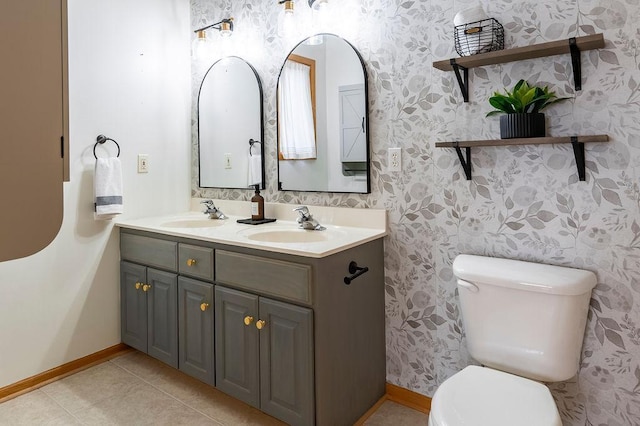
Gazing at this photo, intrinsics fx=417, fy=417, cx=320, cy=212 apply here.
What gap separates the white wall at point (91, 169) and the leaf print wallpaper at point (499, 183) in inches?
38.1

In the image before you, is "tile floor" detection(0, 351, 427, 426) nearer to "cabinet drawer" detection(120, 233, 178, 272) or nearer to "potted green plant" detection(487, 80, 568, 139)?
"cabinet drawer" detection(120, 233, 178, 272)

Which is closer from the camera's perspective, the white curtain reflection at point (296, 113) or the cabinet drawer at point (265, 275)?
the cabinet drawer at point (265, 275)

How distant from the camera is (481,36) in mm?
1637

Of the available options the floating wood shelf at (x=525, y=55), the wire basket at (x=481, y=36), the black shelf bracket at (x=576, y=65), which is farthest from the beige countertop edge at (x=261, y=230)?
the black shelf bracket at (x=576, y=65)

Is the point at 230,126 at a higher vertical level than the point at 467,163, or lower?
higher

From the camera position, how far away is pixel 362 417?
1.89 metres

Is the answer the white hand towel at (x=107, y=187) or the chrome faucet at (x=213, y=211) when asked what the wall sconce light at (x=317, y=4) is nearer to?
the chrome faucet at (x=213, y=211)

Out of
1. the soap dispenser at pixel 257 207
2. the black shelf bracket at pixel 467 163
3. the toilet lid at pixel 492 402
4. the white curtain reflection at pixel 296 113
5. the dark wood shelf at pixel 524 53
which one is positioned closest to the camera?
the toilet lid at pixel 492 402

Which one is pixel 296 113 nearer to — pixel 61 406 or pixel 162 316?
pixel 162 316

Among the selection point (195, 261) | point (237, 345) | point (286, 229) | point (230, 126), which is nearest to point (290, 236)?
point (286, 229)

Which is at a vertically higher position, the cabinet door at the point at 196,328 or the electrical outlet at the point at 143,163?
the electrical outlet at the point at 143,163

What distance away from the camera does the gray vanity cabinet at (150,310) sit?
7.17ft

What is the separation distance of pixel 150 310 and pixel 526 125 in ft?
6.78

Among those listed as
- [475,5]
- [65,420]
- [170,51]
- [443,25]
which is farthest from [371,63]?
[65,420]
